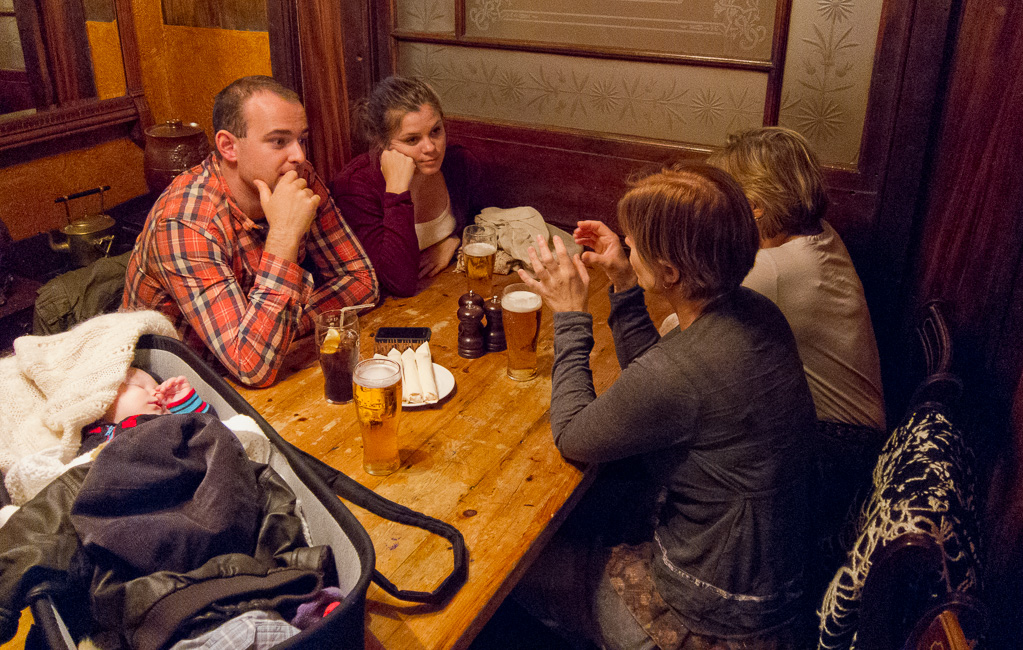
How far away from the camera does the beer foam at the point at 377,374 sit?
4.64ft

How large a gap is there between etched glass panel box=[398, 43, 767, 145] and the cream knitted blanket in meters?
1.81

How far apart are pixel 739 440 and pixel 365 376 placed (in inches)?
27.8

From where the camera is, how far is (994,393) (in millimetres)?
1603

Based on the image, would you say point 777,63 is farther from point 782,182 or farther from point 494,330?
point 494,330

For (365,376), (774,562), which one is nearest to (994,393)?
(774,562)

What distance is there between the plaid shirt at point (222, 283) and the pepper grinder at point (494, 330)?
469 mm

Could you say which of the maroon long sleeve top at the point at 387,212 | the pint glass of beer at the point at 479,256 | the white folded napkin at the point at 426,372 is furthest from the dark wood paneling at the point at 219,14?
the white folded napkin at the point at 426,372

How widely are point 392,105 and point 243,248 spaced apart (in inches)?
29.3

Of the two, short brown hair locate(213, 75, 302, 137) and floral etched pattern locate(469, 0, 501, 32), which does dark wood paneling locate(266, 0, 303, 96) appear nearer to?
floral etched pattern locate(469, 0, 501, 32)

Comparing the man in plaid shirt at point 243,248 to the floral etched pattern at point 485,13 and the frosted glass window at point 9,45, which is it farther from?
the frosted glass window at point 9,45

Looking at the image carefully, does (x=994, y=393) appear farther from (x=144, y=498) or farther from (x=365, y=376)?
(x=144, y=498)

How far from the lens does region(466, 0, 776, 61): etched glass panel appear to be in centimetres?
251

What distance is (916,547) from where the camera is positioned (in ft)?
3.64

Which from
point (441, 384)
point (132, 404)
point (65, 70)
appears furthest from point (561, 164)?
point (65, 70)
